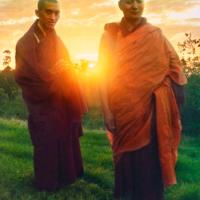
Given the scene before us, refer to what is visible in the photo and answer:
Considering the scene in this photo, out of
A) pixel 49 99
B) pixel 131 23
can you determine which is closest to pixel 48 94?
pixel 49 99

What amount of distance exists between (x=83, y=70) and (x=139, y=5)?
2.06m

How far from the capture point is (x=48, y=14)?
746 centimetres

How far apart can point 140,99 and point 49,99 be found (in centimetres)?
140

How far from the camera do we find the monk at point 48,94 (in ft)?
24.6

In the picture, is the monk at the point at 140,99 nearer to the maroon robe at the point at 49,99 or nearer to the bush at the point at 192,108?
the maroon robe at the point at 49,99

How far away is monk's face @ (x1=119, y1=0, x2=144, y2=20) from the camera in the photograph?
6.82 meters

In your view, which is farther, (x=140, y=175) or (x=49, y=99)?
(x=49, y=99)

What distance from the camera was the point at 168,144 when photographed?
22.6ft

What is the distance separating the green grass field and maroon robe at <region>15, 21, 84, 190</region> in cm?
26

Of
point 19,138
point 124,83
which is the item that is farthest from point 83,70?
point 19,138

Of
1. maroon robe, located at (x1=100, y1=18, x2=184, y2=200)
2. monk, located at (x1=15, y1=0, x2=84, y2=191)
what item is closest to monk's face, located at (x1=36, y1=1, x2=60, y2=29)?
monk, located at (x1=15, y1=0, x2=84, y2=191)

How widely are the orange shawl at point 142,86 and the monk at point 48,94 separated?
896 mm

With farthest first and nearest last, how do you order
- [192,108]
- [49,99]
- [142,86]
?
[192,108] < [49,99] < [142,86]

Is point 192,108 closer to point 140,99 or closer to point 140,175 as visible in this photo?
point 140,175
